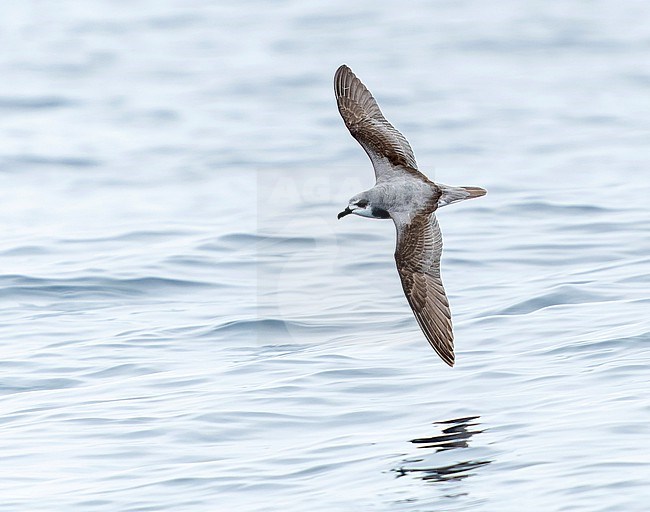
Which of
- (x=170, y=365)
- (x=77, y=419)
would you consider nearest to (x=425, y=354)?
(x=170, y=365)

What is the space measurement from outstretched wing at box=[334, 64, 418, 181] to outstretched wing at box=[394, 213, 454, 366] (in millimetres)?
621

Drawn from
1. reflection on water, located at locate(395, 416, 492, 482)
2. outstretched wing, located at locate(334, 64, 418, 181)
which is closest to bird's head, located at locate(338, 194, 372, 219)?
outstretched wing, located at locate(334, 64, 418, 181)

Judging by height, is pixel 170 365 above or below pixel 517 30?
below

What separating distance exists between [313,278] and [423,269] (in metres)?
3.65

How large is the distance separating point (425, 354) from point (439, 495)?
3.19 metres

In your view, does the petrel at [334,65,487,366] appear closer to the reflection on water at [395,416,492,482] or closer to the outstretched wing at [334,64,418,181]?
the outstretched wing at [334,64,418,181]

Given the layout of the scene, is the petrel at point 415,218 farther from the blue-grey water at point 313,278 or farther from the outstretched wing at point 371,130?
the blue-grey water at point 313,278

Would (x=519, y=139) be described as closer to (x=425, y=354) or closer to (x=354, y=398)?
(x=425, y=354)

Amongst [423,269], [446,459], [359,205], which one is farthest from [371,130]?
[446,459]

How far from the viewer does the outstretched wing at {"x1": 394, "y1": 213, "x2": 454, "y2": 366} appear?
9.57 metres

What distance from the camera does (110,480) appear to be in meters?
8.07

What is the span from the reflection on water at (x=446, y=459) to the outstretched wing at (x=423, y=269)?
961mm

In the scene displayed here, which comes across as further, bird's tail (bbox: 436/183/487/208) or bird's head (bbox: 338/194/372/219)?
bird's tail (bbox: 436/183/487/208)

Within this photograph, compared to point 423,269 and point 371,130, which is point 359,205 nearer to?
point 423,269
